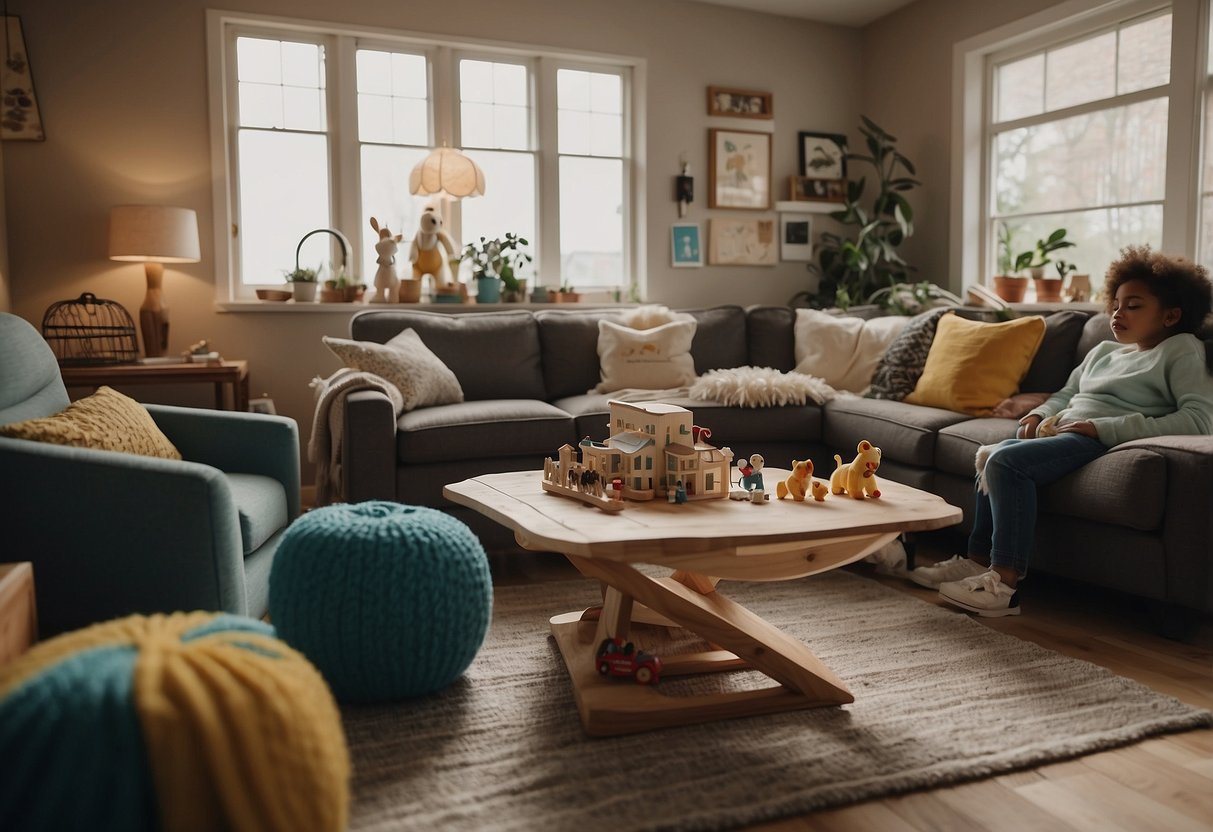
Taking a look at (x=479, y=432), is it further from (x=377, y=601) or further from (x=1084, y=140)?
(x=1084, y=140)

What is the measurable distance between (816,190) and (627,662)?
3.99 metres

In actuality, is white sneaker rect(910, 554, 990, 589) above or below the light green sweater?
below

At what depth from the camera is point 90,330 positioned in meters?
3.78

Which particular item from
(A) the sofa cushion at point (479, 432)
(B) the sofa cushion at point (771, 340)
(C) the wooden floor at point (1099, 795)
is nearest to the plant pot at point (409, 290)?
(A) the sofa cushion at point (479, 432)

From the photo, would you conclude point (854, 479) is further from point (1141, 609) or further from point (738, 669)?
point (1141, 609)

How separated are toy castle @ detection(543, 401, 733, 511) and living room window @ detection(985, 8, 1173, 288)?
2869mm

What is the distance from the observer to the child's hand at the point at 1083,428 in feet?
8.40

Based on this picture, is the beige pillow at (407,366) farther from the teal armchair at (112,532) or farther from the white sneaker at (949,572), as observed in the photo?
the white sneaker at (949,572)

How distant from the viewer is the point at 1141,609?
104 inches

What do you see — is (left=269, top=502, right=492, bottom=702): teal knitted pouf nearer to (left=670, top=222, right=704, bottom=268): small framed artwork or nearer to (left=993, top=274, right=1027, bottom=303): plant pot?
(left=670, top=222, right=704, bottom=268): small framed artwork

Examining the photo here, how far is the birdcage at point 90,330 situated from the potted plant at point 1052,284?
4.06 meters

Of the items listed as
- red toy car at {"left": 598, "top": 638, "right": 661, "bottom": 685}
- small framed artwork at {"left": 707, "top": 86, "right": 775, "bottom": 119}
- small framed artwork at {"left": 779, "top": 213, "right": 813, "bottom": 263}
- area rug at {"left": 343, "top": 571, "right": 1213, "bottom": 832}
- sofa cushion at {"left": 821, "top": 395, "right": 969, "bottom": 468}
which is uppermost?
small framed artwork at {"left": 707, "top": 86, "right": 775, "bottom": 119}

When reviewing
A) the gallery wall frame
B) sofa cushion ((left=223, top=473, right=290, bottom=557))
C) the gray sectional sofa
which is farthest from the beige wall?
the gallery wall frame

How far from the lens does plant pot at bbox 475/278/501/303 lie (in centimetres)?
449
